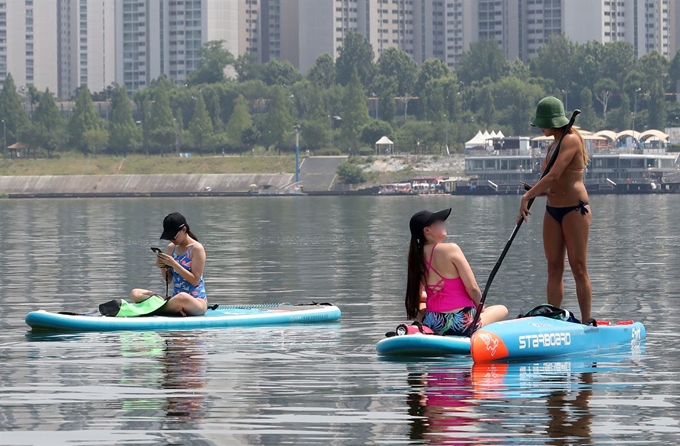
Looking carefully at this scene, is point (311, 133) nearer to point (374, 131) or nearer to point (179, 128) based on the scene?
point (374, 131)

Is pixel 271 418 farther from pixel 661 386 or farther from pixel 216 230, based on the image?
pixel 216 230

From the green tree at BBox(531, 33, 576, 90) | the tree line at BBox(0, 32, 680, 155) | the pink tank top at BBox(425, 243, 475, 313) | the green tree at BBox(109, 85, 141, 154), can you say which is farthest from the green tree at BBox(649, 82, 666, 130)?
the pink tank top at BBox(425, 243, 475, 313)

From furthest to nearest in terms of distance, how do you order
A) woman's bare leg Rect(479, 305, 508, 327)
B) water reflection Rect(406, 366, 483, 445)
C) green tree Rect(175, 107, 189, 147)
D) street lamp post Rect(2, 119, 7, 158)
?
street lamp post Rect(2, 119, 7, 158), green tree Rect(175, 107, 189, 147), woman's bare leg Rect(479, 305, 508, 327), water reflection Rect(406, 366, 483, 445)

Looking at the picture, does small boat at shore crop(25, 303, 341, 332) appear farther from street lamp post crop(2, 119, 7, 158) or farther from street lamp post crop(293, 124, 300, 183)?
street lamp post crop(2, 119, 7, 158)

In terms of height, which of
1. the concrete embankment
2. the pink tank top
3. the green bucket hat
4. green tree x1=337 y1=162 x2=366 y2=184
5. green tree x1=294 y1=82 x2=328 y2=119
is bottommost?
the concrete embankment

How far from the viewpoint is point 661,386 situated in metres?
13.1

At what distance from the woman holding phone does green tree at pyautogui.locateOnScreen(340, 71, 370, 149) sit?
6150 inches

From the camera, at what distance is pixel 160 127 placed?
18200cm

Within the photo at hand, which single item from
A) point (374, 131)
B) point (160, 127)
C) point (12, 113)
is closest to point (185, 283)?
point (374, 131)

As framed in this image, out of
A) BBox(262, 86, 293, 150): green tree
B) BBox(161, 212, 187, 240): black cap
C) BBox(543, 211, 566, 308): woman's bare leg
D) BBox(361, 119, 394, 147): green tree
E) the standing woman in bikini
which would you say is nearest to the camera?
the standing woman in bikini

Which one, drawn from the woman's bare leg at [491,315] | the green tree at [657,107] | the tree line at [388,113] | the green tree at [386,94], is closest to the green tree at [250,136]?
the tree line at [388,113]

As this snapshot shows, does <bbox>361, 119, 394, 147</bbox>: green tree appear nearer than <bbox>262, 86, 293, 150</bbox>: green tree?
Yes

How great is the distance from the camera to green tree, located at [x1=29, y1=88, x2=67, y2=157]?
185875 millimetres

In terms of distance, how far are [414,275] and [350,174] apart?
148863 mm
